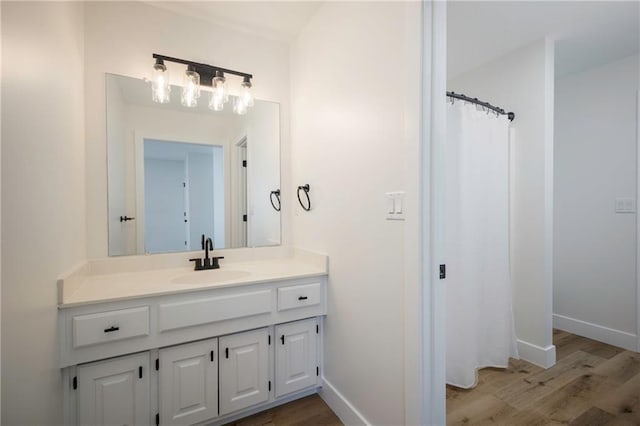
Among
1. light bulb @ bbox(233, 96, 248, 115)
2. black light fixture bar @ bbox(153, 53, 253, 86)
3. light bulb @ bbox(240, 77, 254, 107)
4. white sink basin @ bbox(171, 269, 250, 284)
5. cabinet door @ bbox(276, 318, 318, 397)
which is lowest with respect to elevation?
cabinet door @ bbox(276, 318, 318, 397)

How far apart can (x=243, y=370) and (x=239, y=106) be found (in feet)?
5.48

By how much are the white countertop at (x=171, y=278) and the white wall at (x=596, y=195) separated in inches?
97.7

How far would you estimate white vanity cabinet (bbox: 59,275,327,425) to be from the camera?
4.23 ft

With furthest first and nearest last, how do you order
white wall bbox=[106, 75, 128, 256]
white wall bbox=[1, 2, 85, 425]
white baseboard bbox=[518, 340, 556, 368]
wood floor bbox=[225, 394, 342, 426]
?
white baseboard bbox=[518, 340, 556, 368] < white wall bbox=[106, 75, 128, 256] < wood floor bbox=[225, 394, 342, 426] < white wall bbox=[1, 2, 85, 425]

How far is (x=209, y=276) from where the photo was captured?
1.83m

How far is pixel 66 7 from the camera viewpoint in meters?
1.34

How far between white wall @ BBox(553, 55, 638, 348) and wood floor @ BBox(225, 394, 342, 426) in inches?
99.1

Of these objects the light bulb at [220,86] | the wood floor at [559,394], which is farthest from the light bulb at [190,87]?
the wood floor at [559,394]

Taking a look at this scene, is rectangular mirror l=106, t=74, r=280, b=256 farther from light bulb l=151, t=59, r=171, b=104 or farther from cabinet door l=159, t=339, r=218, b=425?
cabinet door l=159, t=339, r=218, b=425

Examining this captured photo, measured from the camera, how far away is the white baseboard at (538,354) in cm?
215

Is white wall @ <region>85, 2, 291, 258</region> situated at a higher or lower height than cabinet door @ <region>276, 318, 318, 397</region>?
higher

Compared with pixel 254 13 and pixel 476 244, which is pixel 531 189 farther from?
pixel 254 13

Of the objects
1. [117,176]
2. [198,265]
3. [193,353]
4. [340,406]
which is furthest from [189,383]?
[117,176]

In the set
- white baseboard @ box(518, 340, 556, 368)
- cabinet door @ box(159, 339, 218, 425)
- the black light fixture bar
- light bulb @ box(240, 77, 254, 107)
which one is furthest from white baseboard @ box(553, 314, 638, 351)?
the black light fixture bar
